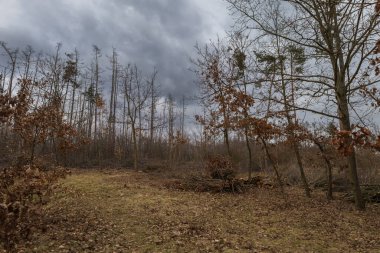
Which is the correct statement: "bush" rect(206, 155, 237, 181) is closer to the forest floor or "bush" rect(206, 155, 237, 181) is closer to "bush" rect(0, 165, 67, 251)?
the forest floor

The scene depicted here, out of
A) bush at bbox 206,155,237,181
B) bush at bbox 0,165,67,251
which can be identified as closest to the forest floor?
bush at bbox 0,165,67,251

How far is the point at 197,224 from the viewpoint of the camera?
9.28 m

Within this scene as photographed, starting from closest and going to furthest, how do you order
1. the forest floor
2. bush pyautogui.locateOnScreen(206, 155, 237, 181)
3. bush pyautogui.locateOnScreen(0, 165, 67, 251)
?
bush pyautogui.locateOnScreen(0, 165, 67, 251), the forest floor, bush pyautogui.locateOnScreen(206, 155, 237, 181)

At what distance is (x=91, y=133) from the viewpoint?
1518 inches

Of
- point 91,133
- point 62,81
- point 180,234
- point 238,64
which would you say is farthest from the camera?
point 91,133

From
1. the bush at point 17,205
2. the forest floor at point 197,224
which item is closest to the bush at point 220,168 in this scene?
the forest floor at point 197,224

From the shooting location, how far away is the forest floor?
7.71m

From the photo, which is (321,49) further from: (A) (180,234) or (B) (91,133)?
(B) (91,133)

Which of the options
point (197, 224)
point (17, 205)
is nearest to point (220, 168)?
point (197, 224)

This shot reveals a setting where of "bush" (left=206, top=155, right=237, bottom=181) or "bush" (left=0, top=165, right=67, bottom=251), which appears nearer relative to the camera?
"bush" (left=0, top=165, right=67, bottom=251)

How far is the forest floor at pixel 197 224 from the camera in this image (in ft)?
25.3

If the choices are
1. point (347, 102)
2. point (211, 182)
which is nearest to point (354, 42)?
point (347, 102)

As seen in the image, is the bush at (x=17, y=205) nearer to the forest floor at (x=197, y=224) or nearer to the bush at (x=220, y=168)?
the forest floor at (x=197, y=224)

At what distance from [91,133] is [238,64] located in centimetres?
2468
